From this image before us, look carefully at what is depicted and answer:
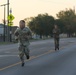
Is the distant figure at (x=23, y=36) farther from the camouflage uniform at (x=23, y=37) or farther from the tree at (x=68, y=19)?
the tree at (x=68, y=19)

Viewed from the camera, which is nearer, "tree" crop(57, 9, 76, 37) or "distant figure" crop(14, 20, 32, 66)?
"distant figure" crop(14, 20, 32, 66)

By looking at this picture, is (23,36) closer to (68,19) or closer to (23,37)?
(23,37)

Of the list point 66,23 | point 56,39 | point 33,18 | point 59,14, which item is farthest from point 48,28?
point 56,39

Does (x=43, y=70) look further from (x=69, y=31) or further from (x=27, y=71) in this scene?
(x=69, y=31)

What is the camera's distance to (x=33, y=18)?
339 feet

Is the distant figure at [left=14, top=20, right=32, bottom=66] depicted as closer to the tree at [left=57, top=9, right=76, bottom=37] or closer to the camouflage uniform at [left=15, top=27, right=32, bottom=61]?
the camouflage uniform at [left=15, top=27, right=32, bottom=61]

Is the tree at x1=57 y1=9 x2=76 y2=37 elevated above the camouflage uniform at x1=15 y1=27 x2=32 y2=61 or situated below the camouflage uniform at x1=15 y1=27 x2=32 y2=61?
above

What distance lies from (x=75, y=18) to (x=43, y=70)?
119m

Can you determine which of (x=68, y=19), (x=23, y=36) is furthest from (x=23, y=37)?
(x=68, y=19)

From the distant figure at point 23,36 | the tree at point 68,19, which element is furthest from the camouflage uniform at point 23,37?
the tree at point 68,19

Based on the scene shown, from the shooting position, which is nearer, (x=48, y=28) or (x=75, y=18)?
(x=48, y=28)

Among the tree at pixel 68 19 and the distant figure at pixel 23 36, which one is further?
the tree at pixel 68 19

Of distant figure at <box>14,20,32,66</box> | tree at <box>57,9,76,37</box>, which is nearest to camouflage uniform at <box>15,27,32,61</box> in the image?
distant figure at <box>14,20,32,66</box>

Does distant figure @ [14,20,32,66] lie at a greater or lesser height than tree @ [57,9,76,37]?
lesser
